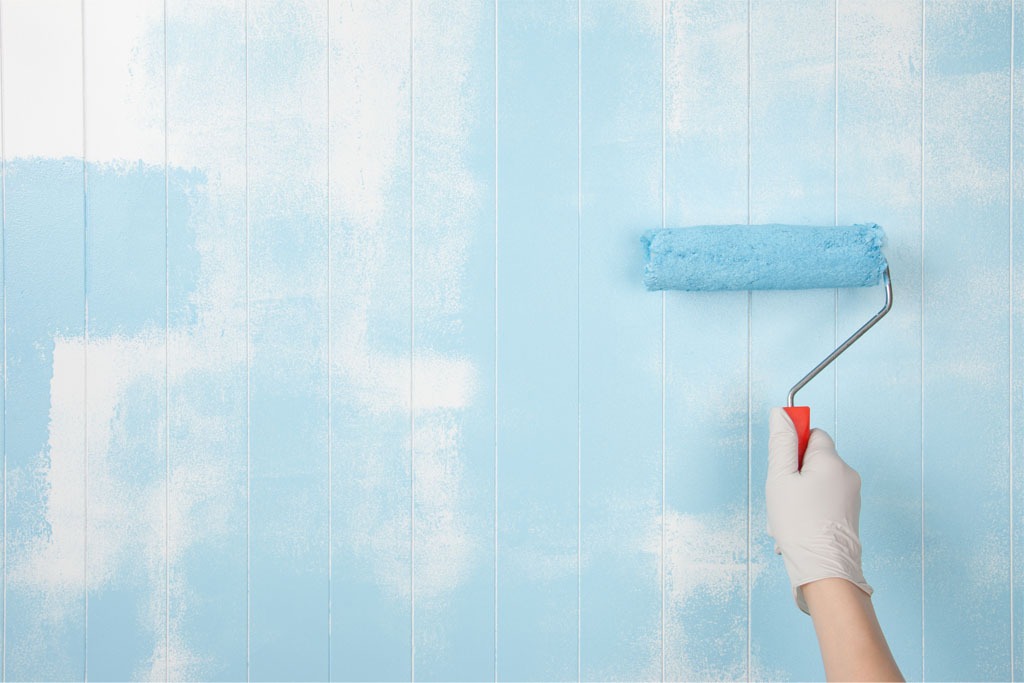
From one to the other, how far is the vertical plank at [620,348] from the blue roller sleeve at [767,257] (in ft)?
0.24

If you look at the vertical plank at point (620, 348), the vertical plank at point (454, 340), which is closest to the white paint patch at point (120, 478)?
the vertical plank at point (454, 340)

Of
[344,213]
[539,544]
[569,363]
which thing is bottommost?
[539,544]

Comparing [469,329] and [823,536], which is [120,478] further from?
[823,536]

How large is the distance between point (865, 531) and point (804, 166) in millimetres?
513

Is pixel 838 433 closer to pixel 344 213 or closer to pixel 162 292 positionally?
pixel 344 213

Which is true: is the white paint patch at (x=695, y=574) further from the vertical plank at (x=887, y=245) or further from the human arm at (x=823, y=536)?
the vertical plank at (x=887, y=245)

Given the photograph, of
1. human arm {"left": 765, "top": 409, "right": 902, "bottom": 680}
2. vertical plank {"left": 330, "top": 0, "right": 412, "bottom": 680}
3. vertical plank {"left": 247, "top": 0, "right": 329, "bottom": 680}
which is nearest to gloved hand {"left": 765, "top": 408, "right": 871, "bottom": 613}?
human arm {"left": 765, "top": 409, "right": 902, "bottom": 680}

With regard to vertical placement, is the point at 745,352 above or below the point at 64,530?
above

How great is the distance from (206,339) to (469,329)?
0.36m

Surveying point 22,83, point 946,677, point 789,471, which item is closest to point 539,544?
point 789,471

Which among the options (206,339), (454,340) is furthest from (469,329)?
(206,339)

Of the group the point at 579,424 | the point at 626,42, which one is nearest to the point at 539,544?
the point at 579,424

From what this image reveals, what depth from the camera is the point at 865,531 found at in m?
1.05

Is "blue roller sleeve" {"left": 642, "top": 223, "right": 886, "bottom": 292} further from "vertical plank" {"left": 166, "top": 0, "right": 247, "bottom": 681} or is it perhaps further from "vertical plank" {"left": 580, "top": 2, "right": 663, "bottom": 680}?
"vertical plank" {"left": 166, "top": 0, "right": 247, "bottom": 681}
